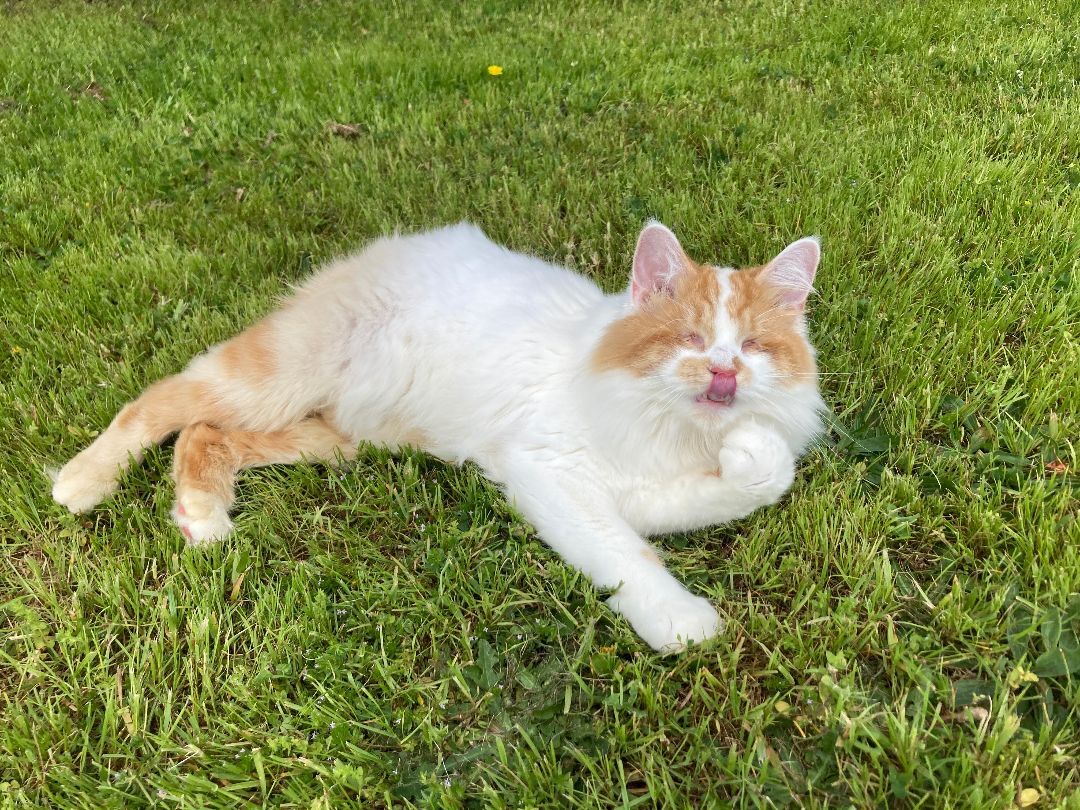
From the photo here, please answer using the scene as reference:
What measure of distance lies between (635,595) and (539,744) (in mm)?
471

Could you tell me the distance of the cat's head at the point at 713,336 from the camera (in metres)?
1.95

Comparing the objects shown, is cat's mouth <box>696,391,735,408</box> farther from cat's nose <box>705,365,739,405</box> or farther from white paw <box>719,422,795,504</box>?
white paw <box>719,422,795,504</box>

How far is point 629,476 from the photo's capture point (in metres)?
2.18

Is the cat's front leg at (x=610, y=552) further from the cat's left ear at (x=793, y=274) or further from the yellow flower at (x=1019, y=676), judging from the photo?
the cat's left ear at (x=793, y=274)

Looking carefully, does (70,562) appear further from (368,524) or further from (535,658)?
(535,658)

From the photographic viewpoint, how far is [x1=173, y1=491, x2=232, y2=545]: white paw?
7.41 ft

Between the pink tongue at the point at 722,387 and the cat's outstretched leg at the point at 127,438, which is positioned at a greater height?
Result: the pink tongue at the point at 722,387

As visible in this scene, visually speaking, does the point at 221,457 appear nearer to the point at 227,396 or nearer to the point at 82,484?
the point at 227,396

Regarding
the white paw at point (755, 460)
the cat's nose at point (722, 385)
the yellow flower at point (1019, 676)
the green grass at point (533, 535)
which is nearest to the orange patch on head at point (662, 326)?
the cat's nose at point (722, 385)

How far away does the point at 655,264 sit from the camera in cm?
218

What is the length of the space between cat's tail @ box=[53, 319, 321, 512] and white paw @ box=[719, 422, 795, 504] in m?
1.65

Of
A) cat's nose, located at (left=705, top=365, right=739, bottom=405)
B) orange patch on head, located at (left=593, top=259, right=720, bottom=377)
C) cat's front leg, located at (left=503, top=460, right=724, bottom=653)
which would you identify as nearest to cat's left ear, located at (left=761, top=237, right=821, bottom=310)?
orange patch on head, located at (left=593, top=259, right=720, bottom=377)

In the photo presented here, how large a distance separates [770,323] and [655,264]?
0.40 meters

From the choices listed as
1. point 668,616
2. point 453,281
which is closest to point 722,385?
point 668,616
